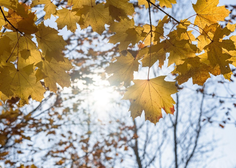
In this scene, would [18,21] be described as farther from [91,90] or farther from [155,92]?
[91,90]

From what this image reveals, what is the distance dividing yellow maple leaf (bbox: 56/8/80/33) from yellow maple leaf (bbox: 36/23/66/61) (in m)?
0.42

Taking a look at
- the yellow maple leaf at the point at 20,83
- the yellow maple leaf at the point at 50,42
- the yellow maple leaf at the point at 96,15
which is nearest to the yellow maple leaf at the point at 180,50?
the yellow maple leaf at the point at 96,15

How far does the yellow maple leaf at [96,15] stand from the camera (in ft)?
4.22

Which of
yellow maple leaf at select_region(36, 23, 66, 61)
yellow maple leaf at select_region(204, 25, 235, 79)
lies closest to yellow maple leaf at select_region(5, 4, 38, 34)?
yellow maple leaf at select_region(36, 23, 66, 61)

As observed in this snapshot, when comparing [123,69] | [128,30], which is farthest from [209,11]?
[123,69]

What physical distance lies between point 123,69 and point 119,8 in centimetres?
47

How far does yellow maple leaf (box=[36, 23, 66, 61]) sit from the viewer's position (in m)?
1.17

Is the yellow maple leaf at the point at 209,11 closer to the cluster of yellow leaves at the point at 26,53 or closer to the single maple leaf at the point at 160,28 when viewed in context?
the single maple leaf at the point at 160,28

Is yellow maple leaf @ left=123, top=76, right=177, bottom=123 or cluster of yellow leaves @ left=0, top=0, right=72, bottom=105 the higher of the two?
cluster of yellow leaves @ left=0, top=0, right=72, bottom=105

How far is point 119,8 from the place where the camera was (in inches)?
47.8

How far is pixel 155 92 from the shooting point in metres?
1.34

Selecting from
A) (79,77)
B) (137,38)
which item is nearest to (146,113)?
(137,38)

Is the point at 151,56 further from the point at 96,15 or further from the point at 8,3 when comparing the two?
the point at 8,3

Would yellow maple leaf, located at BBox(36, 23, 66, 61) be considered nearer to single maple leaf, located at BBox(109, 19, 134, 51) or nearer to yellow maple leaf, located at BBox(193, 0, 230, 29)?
single maple leaf, located at BBox(109, 19, 134, 51)
